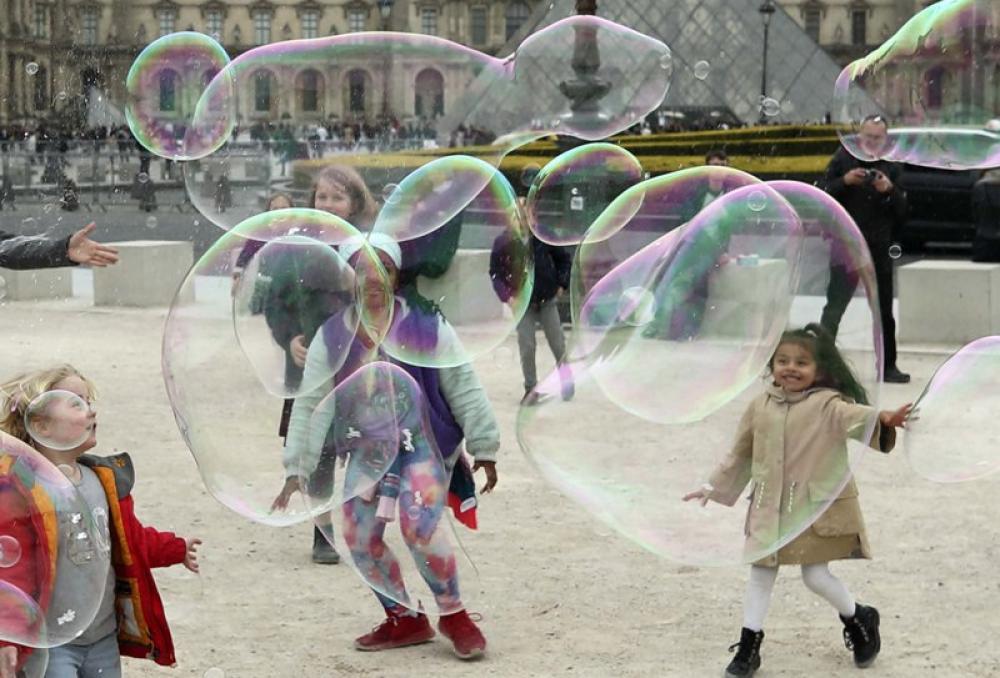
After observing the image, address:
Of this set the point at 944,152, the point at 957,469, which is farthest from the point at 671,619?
the point at 944,152

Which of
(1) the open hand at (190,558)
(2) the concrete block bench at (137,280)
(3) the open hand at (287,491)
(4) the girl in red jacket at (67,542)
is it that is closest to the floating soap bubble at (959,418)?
(3) the open hand at (287,491)

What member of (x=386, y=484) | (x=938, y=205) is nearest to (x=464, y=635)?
(x=386, y=484)

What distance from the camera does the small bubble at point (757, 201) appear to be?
12.5 ft

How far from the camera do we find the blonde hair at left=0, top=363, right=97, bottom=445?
2949mm

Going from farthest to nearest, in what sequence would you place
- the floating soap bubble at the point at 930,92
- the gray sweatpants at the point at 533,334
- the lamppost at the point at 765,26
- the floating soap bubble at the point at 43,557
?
the lamppost at the point at 765,26 → the gray sweatpants at the point at 533,334 → the floating soap bubble at the point at 930,92 → the floating soap bubble at the point at 43,557

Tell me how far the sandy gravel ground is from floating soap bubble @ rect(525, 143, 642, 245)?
81 centimetres

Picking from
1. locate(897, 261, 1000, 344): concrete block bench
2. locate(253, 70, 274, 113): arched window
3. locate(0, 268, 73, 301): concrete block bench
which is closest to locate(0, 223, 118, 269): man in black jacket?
locate(253, 70, 274, 113): arched window

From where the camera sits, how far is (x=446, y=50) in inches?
194

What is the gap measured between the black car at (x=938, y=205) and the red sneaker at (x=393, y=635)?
11350mm

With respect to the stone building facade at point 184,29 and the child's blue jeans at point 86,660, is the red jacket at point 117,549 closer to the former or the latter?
the child's blue jeans at point 86,660

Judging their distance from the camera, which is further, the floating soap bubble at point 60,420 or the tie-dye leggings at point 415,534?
the tie-dye leggings at point 415,534

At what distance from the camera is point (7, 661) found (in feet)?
9.35

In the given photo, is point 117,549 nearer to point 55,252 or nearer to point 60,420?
point 60,420

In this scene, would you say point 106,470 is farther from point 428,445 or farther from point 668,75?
point 668,75
